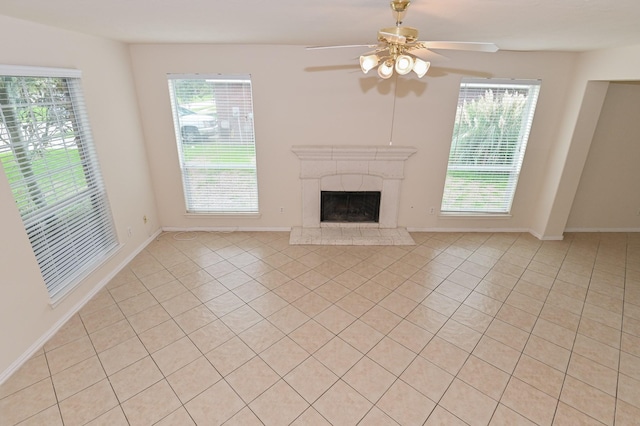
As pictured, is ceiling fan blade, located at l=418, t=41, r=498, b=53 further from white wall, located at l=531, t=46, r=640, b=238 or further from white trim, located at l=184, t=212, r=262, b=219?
white trim, located at l=184, t=212, r=262, b=219

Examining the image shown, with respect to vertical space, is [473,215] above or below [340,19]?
below

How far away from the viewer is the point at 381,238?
176 inches

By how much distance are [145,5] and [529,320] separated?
13.2 ft

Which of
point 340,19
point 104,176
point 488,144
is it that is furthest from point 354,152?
point 104,176

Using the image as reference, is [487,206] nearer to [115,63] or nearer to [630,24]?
[630,24]

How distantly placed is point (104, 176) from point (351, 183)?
300 cm

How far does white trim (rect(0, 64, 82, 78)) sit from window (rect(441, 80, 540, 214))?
432cm

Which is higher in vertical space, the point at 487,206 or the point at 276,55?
the point at 276,55

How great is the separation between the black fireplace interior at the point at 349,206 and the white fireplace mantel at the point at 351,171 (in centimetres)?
7

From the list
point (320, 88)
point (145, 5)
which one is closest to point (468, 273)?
point (320, 88)

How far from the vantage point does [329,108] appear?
4113 millimetres

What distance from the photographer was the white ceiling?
1.95m

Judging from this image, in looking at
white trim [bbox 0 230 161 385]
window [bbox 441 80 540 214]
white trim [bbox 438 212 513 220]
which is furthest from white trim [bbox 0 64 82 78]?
white trim [bbox 438 212 513 220]

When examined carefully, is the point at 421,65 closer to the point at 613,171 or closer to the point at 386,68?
the point at 386,68
